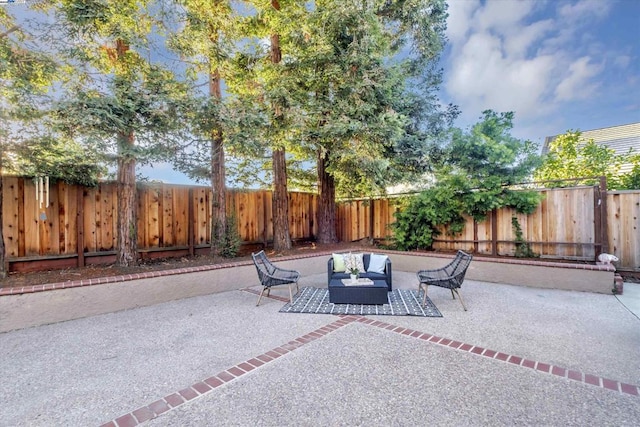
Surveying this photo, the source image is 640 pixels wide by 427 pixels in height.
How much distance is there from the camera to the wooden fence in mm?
5457

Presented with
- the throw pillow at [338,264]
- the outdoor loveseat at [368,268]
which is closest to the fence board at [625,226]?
the outdoor loveseat at [368,268]

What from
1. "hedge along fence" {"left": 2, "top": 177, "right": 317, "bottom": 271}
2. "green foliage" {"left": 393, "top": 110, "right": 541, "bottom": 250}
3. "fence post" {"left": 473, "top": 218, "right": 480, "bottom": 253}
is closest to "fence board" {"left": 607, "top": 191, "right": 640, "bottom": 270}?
"green foliage" {"left": 393, "top": 110, "right": 541, "bottom": 250}

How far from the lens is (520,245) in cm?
683

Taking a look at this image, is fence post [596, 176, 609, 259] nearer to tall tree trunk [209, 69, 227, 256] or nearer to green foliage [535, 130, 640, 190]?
green foliage [535, 130, 640, 190]

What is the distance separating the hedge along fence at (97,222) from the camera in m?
5.36

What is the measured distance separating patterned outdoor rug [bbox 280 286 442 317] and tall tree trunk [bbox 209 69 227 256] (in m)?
2.61

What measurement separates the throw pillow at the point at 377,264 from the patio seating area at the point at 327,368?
5.04 ft

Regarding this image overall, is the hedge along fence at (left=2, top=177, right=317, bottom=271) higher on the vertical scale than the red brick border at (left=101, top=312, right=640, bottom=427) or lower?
higher

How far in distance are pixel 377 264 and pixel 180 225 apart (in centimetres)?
478

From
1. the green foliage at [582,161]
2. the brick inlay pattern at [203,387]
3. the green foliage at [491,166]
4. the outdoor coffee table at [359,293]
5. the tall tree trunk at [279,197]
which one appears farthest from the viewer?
the tall tree trunk at [279,197]

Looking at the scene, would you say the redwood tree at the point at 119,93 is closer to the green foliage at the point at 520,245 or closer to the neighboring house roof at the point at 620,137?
the green foliage at the point at 520,245

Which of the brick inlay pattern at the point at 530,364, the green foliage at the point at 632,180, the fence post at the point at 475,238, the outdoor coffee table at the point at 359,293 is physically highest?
the green foliage at the point at 632,180

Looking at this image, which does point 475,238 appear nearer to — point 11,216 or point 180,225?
point 180,225

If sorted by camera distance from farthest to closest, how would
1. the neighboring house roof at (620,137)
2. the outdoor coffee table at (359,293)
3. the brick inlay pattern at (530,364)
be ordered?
the neighboring house roof at (620,137) → the outdoor coffee table at (359,293) → the brick inlay pattern at (530,364)
